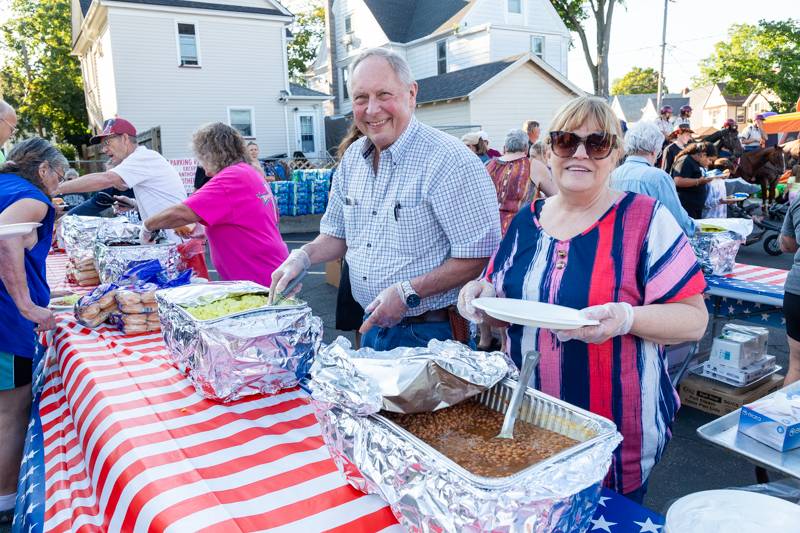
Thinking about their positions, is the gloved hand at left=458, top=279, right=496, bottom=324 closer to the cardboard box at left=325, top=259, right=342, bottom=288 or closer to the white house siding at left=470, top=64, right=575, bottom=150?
the cardboard box at left=325, top=259, right=342, bottom=288

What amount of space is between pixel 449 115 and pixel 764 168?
10.8m

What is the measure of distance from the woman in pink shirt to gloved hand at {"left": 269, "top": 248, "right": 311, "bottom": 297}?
0.89m

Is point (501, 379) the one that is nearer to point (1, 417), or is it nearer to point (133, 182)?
point (1, 417)

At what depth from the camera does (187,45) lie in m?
18.1

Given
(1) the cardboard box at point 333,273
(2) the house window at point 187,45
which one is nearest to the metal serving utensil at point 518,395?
(1) the cardboard box at point 333,273

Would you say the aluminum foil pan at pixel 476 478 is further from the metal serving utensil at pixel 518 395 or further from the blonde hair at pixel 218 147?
the blonde hair at pixel 218 147

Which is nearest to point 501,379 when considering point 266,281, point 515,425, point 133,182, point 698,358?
point 515,425

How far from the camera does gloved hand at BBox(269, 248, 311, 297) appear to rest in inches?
80.1

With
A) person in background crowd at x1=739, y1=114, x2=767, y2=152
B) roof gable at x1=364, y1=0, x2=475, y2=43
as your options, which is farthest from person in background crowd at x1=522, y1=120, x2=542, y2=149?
roof gable at x1=364, y1=0, x2=475, y2=43

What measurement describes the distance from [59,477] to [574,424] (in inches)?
64.5

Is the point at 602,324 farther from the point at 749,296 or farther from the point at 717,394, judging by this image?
the point at 717,394

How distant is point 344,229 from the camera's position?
2457mm

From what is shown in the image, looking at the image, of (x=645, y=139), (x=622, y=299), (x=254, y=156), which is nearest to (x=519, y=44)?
(x=254, y=156)

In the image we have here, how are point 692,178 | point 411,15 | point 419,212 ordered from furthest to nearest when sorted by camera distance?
point 411,15 < point 692,178 < point 419,212
